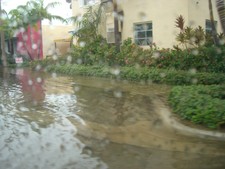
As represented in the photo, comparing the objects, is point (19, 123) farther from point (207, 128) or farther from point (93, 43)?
point (93, 43)

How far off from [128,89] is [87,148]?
754 cm

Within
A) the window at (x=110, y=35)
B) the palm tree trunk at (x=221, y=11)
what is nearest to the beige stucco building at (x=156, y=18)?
the window at (x=110, y=35)

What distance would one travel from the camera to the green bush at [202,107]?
6879 millimetres

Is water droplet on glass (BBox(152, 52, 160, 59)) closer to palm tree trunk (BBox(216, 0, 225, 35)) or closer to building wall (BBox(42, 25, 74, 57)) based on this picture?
palm tree trunk (BBox(216, 0, 225, 35))

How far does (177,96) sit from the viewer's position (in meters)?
8.77

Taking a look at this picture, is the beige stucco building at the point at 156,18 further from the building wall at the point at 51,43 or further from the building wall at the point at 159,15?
the building wall at the point at 51,43

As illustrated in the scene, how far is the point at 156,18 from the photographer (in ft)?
58.4

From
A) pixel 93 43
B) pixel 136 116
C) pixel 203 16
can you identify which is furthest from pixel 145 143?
pixel 93 43

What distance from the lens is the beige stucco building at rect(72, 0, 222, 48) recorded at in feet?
55.1

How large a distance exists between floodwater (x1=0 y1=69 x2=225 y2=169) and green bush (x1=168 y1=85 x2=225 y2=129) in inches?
12.1

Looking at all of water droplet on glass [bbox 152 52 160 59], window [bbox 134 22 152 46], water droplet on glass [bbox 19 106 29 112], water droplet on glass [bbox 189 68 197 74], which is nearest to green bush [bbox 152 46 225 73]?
water droplet on glass [bbox 189 68 197 74]

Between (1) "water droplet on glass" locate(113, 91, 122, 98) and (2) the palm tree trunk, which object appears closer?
(2) the palm tree trunk

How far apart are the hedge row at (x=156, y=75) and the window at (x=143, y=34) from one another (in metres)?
2.27

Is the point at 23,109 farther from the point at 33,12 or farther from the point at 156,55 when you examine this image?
the point at 33,12
